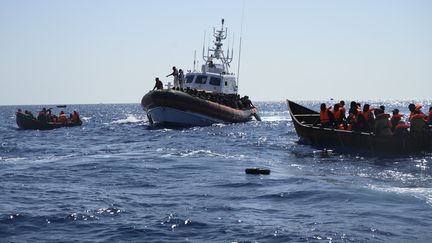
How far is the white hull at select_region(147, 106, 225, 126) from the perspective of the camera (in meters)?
33.4

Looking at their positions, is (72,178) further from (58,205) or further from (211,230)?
(211,230)

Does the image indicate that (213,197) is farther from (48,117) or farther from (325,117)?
(48,117)

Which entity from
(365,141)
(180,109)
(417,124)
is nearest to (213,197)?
(365,141)

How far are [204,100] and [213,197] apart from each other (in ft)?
72.9

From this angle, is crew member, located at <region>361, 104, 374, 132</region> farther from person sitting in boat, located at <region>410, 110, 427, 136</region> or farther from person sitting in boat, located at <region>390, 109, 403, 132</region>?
person sitting in boat, located at <region>410, 110, 427, 136</region>

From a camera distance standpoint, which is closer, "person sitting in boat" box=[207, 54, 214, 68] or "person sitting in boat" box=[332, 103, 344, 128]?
"person sitting in boat" box=[332, 103, 344, 128]

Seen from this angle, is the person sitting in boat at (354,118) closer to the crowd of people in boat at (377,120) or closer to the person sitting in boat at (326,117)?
the crowd of people in boat at (377,120)

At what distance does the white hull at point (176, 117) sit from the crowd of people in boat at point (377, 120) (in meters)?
12.3

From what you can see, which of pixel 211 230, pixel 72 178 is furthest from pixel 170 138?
pixel 211 230

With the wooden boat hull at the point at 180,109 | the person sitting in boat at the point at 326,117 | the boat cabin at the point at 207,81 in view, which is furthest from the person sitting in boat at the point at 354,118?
the boat cabin at the point at 207,81

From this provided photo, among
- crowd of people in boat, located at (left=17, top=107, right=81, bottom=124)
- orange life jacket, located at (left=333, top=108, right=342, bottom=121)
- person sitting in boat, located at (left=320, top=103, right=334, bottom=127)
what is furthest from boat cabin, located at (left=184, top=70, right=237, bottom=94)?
orange life jacket, located at (left=333, top=108, right=342, bottom=121)

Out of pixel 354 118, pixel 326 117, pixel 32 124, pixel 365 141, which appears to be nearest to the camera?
pixel 365 141

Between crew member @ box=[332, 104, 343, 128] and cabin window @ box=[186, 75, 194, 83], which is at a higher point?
cabin window @ box=[186, 75, 194, 83]

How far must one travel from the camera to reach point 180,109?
33.2 m
